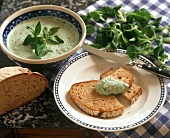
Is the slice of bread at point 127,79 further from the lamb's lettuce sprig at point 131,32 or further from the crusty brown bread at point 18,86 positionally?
the crusty brown bread at point 18,86

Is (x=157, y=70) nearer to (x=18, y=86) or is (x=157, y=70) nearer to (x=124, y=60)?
(x=124, y=60)

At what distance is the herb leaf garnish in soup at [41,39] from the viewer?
1223mm

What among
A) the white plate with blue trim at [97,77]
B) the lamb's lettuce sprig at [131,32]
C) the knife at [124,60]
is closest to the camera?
the white plate with blue trim at [97,77]

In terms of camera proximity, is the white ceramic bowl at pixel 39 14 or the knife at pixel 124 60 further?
the white ceramic bowl at pixel 39 14

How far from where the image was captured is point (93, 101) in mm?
1132

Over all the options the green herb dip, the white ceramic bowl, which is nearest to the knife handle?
the green herb dip

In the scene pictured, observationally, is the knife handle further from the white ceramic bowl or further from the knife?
the white ceramic bowl

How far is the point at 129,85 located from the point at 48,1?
0.61 m

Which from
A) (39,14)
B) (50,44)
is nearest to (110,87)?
(50,44)

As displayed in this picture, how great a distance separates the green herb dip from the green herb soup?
0.18 m

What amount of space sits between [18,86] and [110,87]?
269mm

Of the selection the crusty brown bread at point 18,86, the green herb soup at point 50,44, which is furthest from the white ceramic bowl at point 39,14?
the crusty brown bread at point 18,86

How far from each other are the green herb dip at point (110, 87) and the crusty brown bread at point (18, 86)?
0.17 meters

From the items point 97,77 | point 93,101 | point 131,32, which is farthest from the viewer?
point 131,32
